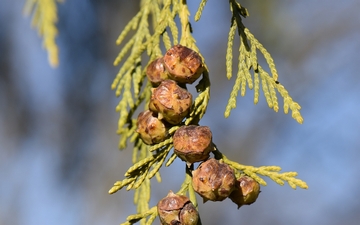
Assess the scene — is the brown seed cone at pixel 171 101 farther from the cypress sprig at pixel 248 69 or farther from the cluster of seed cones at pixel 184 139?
the cypress sprig at pixel 248 69

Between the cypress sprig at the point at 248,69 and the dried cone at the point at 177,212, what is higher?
the cypress sprig at the point at 248,69

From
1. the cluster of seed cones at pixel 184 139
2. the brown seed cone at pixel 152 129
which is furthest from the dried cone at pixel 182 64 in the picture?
the brown seed cone at pixel 152 129

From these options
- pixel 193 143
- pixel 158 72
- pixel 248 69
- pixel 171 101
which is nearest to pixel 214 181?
pixel 193 143

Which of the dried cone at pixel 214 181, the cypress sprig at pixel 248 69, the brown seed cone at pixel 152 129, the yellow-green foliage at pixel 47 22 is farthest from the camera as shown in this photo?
the cypress sprig at pixel 248 69

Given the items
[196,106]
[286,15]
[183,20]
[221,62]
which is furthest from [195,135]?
[221,62]

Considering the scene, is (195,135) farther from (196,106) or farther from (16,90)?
(16,90)
